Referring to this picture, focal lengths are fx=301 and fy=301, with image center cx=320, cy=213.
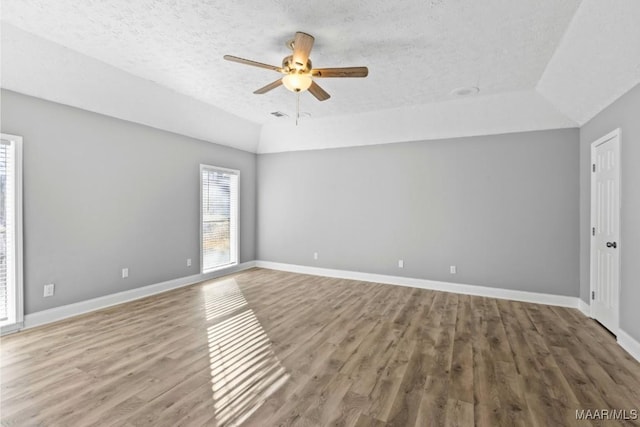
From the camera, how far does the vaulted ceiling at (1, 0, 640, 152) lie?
8.02 feet

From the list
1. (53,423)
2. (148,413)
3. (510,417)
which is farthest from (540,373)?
(53,423)

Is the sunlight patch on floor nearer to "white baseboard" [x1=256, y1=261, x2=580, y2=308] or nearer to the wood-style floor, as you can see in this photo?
the wood-style floor

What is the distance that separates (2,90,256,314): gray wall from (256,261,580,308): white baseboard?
204cm

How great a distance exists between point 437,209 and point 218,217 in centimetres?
413

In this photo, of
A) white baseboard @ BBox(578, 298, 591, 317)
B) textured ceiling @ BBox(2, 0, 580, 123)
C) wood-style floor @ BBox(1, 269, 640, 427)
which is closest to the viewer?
wood-style floor @ BBox(1, 269, 640, 427)

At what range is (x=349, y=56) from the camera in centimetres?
321

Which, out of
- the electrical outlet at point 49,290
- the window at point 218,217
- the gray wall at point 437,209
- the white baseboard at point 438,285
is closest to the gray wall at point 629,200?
the gray wall at point 437,209

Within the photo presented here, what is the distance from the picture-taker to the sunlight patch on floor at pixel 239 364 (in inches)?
82.7

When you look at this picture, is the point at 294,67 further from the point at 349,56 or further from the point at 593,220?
the point at 593,220

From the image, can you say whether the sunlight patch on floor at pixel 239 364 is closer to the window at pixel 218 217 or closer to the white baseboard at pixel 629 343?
the window at pixel 218 217

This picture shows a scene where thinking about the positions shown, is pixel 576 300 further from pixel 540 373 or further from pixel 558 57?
pixel 558 57

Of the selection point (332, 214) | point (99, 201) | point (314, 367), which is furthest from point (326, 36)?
point (332, 214)

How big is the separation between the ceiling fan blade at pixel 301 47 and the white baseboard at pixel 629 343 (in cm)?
398

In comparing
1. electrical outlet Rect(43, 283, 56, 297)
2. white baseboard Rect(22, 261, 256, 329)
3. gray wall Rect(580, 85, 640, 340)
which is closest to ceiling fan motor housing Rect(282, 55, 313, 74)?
gray wall Rect(580, 85, 640, 340)
